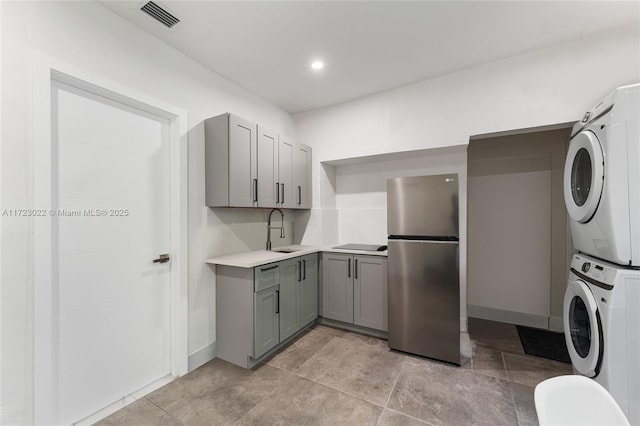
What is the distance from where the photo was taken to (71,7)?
5.44 ft

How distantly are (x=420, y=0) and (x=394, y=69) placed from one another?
0.85 m

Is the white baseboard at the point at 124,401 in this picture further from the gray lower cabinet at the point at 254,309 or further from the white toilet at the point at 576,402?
the white toilet at the point at 576,402

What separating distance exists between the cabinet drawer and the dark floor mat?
8.49 ft

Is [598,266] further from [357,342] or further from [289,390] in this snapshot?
[289,390]

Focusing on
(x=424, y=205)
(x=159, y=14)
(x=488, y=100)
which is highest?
(x=159, y=14)

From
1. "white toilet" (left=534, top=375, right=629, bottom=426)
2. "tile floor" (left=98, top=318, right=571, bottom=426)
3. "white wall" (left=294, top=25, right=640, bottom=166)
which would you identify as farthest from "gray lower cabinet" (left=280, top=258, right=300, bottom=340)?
"white toilet" (left=534, top=375, right=629, bottom=426)

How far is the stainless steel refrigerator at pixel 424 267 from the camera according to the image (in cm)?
237

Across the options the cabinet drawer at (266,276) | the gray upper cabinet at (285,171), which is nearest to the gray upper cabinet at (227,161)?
the gray upper cabinet at (285,171)

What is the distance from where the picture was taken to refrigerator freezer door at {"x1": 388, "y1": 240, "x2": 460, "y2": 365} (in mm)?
2363

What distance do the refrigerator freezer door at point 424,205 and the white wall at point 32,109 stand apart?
5.96 feet

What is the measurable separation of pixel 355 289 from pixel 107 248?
7.68 feet

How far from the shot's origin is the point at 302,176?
3.40 metres

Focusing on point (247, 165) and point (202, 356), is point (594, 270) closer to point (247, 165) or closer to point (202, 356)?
point (247, 165)

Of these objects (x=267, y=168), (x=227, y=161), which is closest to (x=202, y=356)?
(x=227, y=161)
